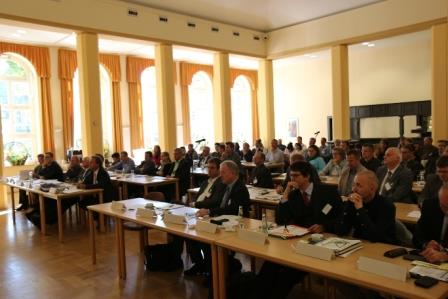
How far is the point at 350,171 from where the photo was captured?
526 centimetres

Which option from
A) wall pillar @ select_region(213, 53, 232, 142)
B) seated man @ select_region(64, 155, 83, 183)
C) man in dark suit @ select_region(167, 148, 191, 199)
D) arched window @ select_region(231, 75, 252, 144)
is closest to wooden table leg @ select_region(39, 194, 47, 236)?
seated man @ select_region(64, 155, 83, 183)

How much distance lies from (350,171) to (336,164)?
1458 mm

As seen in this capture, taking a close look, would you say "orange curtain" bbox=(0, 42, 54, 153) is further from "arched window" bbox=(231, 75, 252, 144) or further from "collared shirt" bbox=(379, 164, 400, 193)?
"collared shirt" bbox=(379, 164, 400, 193)

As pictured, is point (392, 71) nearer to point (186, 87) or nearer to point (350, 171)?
point (186, 87)

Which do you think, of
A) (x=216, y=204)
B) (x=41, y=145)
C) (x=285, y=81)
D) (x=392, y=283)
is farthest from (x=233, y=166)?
(x=285, y=81)

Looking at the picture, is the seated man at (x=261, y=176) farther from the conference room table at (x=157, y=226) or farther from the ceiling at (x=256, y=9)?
the ceiling at (x=256, y=9)

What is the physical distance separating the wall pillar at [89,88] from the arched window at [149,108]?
5.77 m

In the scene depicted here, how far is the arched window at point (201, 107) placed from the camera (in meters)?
17.0

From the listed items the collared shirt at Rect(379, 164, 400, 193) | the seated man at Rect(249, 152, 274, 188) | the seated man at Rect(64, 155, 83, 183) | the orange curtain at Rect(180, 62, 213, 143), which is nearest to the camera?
the collared shirt at Rect(379, 164, 400, 193)

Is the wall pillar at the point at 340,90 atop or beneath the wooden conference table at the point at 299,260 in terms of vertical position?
atop

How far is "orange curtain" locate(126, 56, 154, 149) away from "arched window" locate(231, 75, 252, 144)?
5.16 metres

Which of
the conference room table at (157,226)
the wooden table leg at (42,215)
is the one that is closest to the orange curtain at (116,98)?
the wooden table leg at (42,215)

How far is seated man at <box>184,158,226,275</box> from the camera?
4.52 metres

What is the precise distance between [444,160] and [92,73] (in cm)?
785
